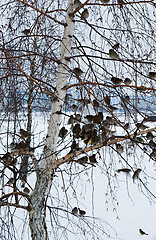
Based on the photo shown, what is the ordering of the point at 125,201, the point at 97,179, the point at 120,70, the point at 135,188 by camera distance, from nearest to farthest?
the point at 120,70
the point at 125,201
the point at 135,188
the point at 97,179

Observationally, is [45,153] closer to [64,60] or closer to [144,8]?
[64,60]

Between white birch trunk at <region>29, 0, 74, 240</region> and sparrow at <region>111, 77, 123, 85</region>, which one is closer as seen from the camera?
sparrow at <region>111, 77, 123, 85</region>

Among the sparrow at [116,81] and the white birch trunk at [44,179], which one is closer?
the sparrow at [116,81]

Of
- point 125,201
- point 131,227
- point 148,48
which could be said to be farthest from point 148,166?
point 148,48

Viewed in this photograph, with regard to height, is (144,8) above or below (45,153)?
above

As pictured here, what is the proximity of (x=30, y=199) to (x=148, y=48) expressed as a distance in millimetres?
835

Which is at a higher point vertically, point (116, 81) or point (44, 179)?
point (116, 81)

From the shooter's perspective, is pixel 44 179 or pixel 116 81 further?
pixel 44 179

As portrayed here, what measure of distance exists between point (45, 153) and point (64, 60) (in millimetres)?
412

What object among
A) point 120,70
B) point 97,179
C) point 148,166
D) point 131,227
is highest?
point 148,166

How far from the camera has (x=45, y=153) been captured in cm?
114

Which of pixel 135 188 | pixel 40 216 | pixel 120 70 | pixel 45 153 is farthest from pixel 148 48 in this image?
pixel 135 188

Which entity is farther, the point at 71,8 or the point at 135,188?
the point at 135,188

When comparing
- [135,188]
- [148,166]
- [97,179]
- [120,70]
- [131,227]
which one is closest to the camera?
[120,70]
